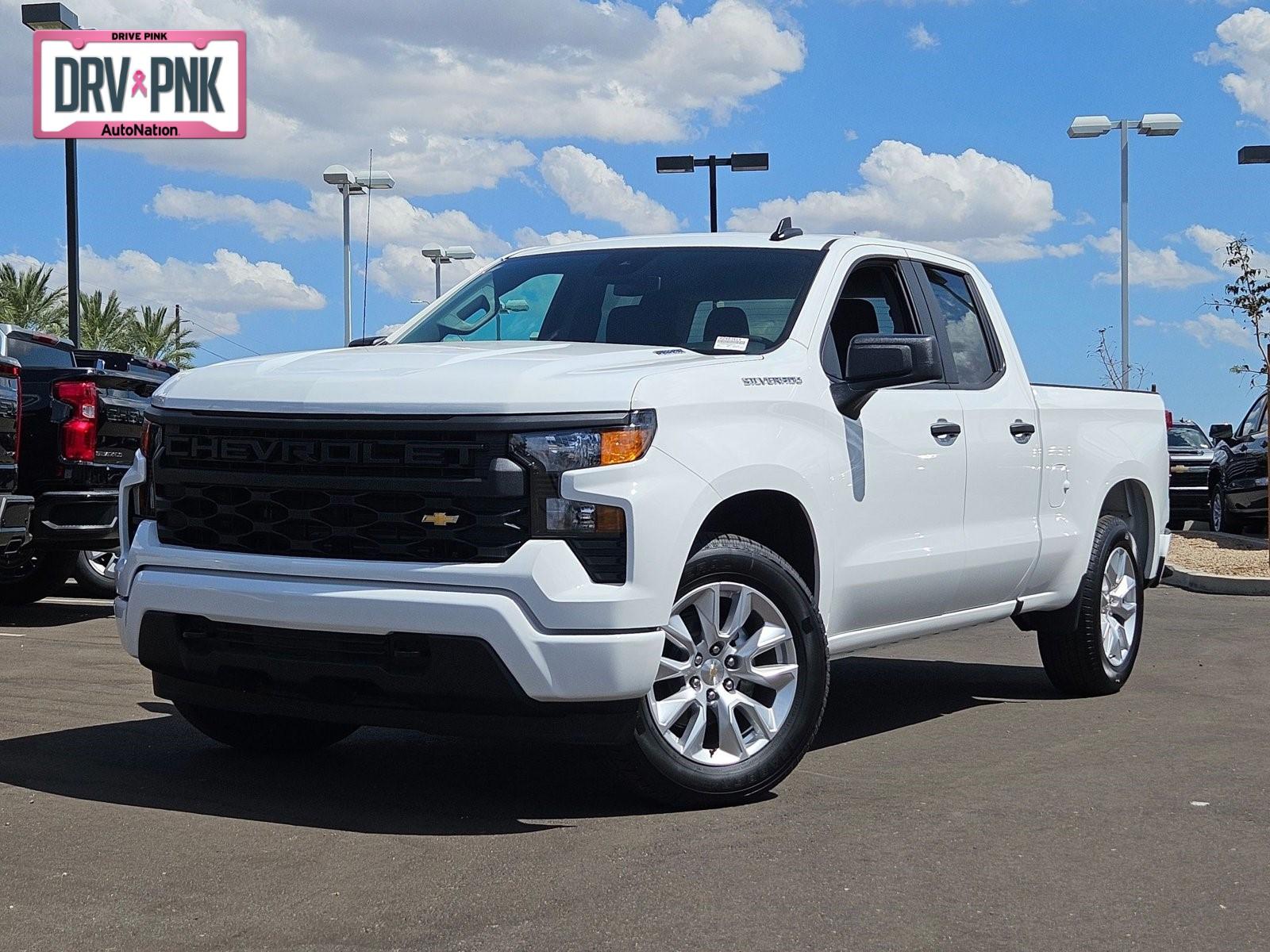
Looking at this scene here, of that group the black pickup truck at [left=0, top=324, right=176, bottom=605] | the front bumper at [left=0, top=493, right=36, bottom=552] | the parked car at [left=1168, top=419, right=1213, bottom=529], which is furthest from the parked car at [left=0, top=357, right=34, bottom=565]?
the parked car at [left=1168, top=419, right=1213, bottom=529]

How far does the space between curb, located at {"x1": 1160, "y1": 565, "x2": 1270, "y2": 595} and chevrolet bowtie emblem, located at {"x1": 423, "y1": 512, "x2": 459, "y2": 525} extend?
10.9m

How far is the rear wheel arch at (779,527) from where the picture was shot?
561cm

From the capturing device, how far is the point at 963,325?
24.2 feet

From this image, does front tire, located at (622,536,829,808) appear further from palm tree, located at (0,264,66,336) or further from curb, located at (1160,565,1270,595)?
palm tree, located at (0,264,66,336)

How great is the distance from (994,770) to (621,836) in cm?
177

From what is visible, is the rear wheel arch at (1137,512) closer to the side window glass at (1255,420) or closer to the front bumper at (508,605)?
the front bumper at (508,605)

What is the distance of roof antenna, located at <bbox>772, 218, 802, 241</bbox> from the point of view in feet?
21.9

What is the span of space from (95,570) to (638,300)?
7521 millimetres

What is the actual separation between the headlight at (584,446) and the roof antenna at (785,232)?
191 cm

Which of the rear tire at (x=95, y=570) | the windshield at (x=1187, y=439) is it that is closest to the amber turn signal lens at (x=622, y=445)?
the rear tire at (x=95, y=570)

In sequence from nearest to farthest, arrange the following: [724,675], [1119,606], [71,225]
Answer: [724,675] → [1119,606] → [71,225]

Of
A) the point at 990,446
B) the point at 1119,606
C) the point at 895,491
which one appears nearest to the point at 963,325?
the point at 990,446

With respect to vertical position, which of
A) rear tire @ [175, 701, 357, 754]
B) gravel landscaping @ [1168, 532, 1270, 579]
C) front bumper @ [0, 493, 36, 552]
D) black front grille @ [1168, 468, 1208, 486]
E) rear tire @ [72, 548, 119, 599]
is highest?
front bumper @ [0, 493, 36, 552]

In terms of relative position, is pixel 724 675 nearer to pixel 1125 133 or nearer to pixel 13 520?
pixel 13 520
